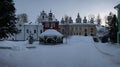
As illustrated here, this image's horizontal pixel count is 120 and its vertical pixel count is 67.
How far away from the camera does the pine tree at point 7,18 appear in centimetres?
1946

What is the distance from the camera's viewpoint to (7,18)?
20.0 m

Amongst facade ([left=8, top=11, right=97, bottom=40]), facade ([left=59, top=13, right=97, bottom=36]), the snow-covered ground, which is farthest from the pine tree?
facade ([left=59, top=13, right=97, bottom=36])

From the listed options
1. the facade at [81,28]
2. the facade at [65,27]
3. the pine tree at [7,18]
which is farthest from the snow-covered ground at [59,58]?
the facade at [81,28]

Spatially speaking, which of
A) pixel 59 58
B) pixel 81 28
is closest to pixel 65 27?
pixel 81 28

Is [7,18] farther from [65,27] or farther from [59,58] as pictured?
[65,27]

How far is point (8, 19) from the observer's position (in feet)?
65.9

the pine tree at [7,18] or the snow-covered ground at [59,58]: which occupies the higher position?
the pine tree at [7,18]

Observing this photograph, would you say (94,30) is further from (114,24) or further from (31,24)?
(114,24)

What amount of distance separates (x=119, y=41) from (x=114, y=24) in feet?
40.0

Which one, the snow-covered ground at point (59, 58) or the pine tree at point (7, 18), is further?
the snow-covered ground at point (59, 58)

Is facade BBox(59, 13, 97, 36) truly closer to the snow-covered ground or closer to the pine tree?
the snow-covered ground

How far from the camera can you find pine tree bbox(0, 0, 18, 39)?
19461 mm

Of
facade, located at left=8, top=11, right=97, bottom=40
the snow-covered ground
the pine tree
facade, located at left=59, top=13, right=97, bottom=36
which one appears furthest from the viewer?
facade, located at left=59, top=13, right=97, bottom=36

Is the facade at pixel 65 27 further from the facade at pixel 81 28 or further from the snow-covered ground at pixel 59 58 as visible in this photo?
the snow-covered ground at pixel 59 58
